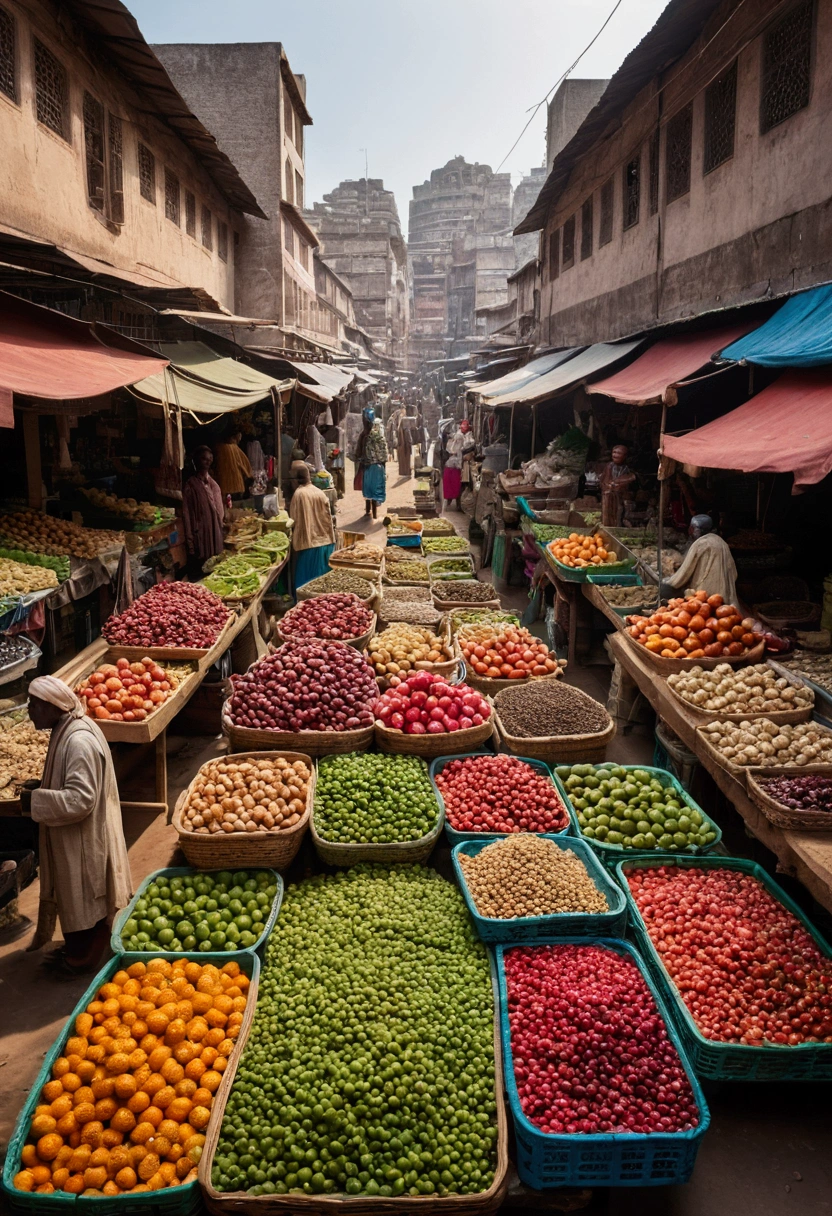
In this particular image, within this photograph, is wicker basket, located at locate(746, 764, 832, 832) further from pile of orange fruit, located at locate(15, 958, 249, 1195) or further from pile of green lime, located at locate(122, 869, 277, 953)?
pile of orange fruit, located at locate(15, 958, 249, 1195)

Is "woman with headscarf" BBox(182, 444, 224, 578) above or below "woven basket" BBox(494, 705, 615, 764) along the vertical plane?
above

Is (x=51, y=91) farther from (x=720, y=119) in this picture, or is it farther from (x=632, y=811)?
(x=632, y=811)

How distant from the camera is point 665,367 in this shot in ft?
28.9

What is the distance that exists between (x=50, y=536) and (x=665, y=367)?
22.1 ft

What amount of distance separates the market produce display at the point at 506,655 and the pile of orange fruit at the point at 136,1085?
3.56m

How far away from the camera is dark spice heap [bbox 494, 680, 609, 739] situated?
5.67 m

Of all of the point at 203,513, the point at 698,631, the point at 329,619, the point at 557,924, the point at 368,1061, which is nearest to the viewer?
the point at 368,1061

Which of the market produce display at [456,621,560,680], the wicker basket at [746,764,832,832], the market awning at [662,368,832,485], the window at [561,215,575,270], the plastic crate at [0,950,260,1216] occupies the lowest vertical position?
the plastic crate at [0,950,260,1216]

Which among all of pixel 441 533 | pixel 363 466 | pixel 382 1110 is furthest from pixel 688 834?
pixel 363 466

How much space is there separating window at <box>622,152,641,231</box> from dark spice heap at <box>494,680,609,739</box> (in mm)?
10083

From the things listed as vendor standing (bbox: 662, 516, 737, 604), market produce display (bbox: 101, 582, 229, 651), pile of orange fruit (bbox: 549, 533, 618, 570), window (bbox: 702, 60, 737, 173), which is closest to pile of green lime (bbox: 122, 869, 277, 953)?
market produce display (bbox: 101, 582, 229, 651)

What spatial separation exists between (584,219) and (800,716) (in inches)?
568

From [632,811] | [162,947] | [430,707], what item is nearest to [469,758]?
[430,707]

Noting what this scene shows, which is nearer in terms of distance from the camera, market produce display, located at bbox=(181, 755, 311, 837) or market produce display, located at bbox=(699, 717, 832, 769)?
market produce display, located at bbox=(181, 755, 311, 837)
